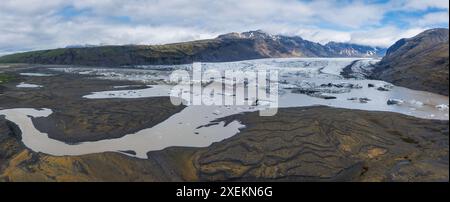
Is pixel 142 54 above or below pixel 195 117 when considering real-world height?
above

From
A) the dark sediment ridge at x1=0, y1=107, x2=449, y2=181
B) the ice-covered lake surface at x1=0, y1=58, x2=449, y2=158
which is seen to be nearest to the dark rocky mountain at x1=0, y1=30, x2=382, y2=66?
the ice-covered lake surface at x1=0, y1=58, x2=449, y2=158

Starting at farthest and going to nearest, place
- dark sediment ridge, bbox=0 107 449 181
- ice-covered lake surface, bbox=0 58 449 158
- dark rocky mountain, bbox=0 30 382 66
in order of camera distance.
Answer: dark rocky mountain, bbox=0 30 382 66 → ice-covered lake surface, bbox=0 58 449 158 → dark sediment ridge, bbox=0 107 449 181

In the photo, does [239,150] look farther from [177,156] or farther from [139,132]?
[139,132]

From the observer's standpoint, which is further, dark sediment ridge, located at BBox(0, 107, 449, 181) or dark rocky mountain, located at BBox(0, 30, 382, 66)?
dark rocky mountain, located at BBox(0, 30, 382, 66)

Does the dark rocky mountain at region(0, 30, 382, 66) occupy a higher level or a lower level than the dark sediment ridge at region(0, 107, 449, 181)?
higher

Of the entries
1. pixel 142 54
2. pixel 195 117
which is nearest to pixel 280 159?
pixel 195 117

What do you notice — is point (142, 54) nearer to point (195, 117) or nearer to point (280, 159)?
point (195, 117)

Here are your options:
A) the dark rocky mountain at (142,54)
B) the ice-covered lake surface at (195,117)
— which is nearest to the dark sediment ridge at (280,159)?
the ice-covered lake surface at (195,117)

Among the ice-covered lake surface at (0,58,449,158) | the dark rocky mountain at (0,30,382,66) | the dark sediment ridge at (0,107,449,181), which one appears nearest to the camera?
the dark sediment ridge at (0,107,449,181)

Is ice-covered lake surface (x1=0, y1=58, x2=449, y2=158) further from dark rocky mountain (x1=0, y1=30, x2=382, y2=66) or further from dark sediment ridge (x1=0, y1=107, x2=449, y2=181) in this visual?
dark rocky mountain (x1=0, y1=30, x2=382, y2=66)

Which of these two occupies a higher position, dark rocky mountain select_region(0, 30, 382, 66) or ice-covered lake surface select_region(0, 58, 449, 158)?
dark rocky mountain select_region(0, 30, 382, 66)
